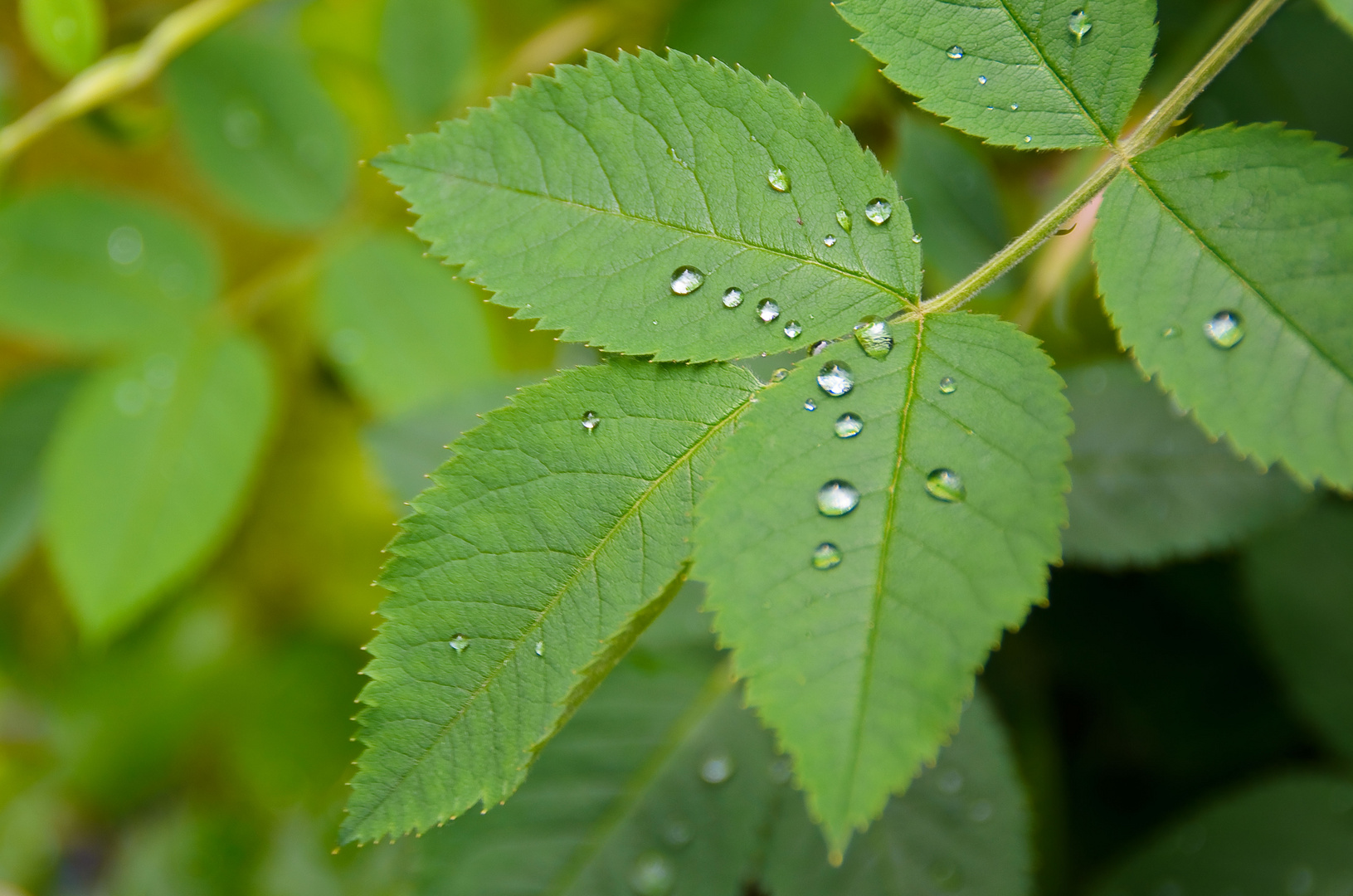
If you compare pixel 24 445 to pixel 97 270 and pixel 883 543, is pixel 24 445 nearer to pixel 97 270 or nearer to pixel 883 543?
pixel 97 270

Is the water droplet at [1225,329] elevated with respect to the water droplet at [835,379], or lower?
lower

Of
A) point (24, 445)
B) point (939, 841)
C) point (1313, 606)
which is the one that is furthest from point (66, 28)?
point (1313, 606)

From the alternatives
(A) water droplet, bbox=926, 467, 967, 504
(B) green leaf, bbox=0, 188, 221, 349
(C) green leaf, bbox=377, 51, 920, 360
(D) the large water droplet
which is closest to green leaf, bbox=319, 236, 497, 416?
(B) green leaf, bbox=0, 188, 221, 349

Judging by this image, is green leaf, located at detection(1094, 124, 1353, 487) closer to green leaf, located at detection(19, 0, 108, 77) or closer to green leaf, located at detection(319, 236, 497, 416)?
green leaf, located at detection(319, 236, 497, 416)

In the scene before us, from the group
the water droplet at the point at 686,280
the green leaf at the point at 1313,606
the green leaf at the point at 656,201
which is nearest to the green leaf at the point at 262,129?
the green leaf at the point at 656,201

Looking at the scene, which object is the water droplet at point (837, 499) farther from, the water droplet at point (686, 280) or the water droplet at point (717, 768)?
the water droplet at point (717, 768)

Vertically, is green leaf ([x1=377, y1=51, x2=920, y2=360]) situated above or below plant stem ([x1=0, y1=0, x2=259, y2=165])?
below

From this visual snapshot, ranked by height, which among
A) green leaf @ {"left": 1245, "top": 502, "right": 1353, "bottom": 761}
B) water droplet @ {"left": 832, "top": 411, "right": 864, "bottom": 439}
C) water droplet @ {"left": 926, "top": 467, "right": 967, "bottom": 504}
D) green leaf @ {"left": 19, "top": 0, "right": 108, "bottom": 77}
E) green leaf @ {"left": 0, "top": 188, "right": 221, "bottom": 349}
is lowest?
green leaf @ {"left": 1245, "top": 502, "right": 1353, "bottom": 761}

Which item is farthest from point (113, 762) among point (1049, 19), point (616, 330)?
point (1049, 19)
